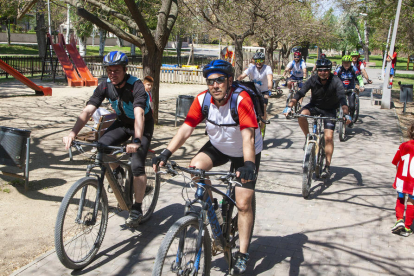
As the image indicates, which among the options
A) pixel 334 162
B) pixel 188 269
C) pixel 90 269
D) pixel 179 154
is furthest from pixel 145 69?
pixel 188 269

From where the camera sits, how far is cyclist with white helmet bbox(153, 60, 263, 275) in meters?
3.51

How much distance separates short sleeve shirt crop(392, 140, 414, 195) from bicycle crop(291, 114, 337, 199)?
1.33 meters

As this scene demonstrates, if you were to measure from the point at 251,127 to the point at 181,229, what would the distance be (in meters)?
1.03

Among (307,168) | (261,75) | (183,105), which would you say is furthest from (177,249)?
(183,105)

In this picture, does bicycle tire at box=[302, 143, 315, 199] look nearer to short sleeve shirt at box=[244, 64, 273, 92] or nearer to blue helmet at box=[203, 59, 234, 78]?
blue helmet at box=[203, 59, 234, 78]

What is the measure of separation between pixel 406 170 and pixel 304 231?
138cm

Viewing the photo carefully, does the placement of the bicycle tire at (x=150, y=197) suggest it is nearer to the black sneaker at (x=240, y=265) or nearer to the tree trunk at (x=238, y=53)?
the black sneaker at (x=240, y=265)

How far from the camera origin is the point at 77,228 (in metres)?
3.94

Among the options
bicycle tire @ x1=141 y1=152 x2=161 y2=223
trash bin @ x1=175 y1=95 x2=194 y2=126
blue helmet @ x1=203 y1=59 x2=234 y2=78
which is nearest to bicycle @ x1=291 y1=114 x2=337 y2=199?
bicycle tire @ x1=141 y1=152 x2=161 y2=223

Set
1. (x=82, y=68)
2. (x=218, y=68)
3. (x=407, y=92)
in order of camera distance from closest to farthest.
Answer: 1. (x=218, y=68)
2. (x=407, y=92)
3. (x=82, y=68)

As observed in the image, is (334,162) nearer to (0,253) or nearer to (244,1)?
(0,253)

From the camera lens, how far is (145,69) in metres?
10.2

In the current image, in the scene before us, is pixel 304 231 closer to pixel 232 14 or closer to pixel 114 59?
pixel 114 59

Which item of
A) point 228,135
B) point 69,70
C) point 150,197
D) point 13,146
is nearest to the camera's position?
point 228,135
